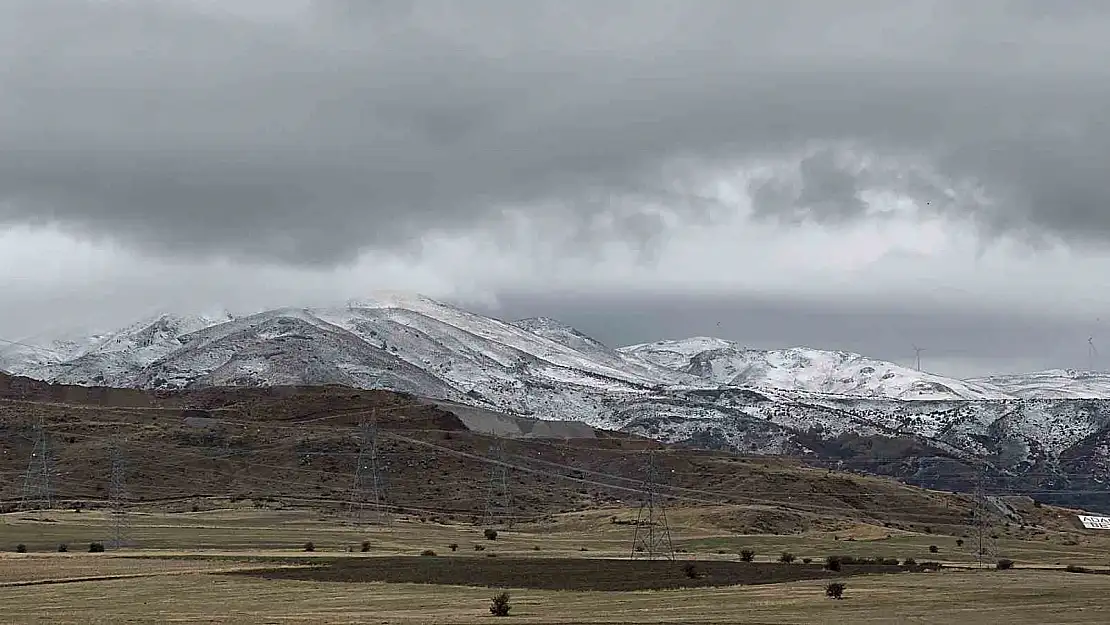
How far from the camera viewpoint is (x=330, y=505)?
19162cm

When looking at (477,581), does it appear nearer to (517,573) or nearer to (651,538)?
(517,573)

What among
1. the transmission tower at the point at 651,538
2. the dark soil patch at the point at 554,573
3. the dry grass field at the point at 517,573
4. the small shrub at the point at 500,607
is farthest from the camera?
the transmission tower at the point at 651,538

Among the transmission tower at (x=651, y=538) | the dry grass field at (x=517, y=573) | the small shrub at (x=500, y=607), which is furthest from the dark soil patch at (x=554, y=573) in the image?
the small shrub at (x=500, y=607)

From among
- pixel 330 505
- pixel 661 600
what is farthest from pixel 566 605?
pixel 330 505

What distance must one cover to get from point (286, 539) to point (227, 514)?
38235 mm

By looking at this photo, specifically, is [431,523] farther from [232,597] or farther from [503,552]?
[232,597]

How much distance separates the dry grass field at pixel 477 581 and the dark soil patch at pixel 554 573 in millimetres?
184

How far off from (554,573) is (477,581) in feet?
24.0

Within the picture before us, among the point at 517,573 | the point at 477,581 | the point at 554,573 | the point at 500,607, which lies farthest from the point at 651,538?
the point at 500,607

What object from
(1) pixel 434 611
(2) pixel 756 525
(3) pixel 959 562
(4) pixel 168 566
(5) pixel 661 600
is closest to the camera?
(1) pixel 434 611

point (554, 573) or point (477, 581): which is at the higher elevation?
point (554, 573)

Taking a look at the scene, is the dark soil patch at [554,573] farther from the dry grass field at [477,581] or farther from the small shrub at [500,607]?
the small shrub at [500,607]

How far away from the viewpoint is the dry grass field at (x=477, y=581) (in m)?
63.8

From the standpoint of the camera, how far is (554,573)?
89625 mm
